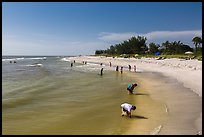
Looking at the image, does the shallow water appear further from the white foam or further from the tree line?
the tree line

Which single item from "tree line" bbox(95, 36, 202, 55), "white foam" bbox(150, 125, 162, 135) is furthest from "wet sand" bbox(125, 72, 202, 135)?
"tree line" bbox(95, 36, 202, 55)

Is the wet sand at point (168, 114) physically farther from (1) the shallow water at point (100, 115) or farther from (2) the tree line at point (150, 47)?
(2) the tree line at point (150, 47)

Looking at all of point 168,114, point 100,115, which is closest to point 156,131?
point 168,114

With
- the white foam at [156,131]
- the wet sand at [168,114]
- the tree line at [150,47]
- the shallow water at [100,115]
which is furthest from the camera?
the tree line at [150,47]

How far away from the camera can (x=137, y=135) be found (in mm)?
9195

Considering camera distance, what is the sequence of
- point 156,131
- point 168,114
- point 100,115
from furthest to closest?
point 100,115, point 168,114, point 156,131

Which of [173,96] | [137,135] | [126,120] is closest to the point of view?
[137,135]

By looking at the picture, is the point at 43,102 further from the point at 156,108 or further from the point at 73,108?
the point at 156,108

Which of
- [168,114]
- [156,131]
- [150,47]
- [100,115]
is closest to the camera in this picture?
[156,131]

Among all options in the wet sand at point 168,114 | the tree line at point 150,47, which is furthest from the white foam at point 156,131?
the tree line at point 150,47

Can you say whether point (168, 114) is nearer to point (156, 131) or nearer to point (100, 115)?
point (156, 131)

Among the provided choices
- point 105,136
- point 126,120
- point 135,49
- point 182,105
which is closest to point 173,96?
point 182,105

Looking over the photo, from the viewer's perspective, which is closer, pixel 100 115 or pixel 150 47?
pixel 100 115

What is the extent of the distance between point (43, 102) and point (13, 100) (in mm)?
2677
